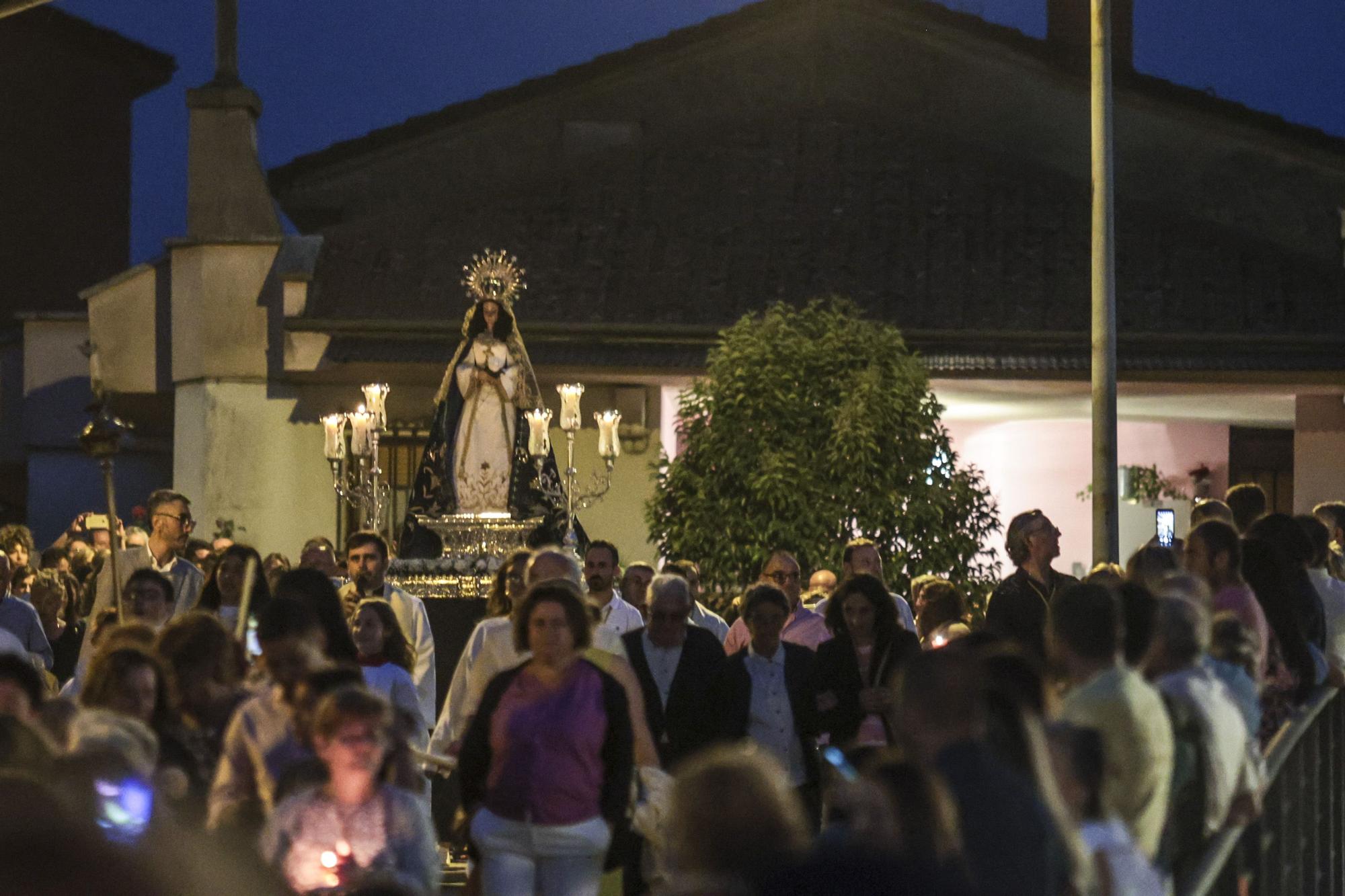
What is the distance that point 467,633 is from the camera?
13.0 metres

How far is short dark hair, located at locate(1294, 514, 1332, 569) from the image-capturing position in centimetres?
868

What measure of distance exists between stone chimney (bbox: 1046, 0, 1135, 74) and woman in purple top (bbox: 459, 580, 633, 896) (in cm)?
2028

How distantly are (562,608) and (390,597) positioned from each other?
338 cm

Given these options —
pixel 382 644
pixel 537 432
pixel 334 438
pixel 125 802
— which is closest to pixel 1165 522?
pixel 334 438

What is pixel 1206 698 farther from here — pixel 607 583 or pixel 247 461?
pixel 247 461

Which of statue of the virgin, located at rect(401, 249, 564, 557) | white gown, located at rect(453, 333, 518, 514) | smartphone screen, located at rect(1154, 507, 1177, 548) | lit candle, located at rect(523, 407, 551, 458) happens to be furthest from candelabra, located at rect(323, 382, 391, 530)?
smartphone screen, located at rect(1154, 507, 1177, 548)

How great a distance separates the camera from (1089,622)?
5.45m

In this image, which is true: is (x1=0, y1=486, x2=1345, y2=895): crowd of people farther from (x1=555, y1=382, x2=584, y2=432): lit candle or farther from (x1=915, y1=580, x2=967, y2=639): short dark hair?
(x1=555, y1=382, x2=584, y2=432): lit candle

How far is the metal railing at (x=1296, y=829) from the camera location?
218 inches

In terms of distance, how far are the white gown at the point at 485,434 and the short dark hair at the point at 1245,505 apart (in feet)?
18.6

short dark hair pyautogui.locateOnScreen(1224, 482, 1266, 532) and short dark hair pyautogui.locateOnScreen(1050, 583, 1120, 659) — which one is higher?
short dark hair pyautogui.locateOnScreen(1224, 482, 1266, 532)

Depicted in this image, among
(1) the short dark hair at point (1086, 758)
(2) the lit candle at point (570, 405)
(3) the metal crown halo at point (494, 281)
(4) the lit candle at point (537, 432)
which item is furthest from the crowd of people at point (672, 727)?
(3) the metal crown halo at point (494, 281)

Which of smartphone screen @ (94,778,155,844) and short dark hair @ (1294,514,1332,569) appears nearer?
smartphone screen @ (94,778,155,844)

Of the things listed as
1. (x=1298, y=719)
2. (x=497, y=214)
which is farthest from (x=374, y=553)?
(x=497, y=214)
